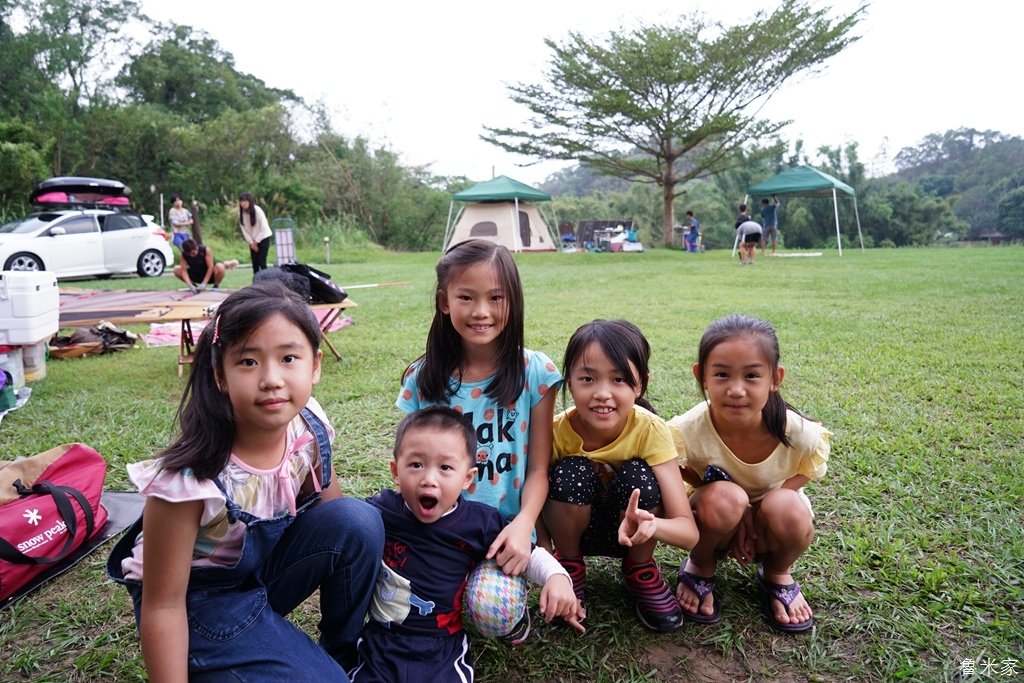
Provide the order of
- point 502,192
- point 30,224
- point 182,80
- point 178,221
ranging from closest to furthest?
point 30,224 → point 178,221 → point 502,192 → point 182,80

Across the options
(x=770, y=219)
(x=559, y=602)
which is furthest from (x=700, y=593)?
(x=770, y=219)

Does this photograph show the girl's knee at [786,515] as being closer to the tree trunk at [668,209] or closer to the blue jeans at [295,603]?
the blue jeans at [295,603]

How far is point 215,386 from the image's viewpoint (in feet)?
4.57

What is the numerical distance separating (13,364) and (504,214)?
15739 mm

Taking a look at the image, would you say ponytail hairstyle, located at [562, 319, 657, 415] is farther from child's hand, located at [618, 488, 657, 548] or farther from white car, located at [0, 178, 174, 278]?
white car, located at [0, 178, 174, 278]

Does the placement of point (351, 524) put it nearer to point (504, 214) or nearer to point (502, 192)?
point (502, 192)

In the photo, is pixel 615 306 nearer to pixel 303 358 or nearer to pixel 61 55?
pixel 303 358

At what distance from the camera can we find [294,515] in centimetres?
153

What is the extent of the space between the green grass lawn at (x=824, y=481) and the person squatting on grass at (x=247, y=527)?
16.3 inches

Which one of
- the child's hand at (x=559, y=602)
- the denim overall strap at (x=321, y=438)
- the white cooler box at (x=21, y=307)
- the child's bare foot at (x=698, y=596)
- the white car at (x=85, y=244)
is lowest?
the child's bare foot at (x=698, y=596)

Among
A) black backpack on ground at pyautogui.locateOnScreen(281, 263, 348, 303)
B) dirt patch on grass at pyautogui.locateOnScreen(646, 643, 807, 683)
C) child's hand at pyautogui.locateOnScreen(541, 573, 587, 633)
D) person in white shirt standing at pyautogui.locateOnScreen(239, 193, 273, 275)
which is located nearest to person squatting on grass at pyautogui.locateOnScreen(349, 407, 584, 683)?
child's hand at pyautogui.locateOnScreen(541, 573, 587, 633)

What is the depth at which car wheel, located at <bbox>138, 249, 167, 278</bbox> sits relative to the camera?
41.0ft

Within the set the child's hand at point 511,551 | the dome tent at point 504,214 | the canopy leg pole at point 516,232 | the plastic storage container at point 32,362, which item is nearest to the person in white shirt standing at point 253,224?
the plastic storage container at point 32,362

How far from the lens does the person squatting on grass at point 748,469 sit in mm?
1749
